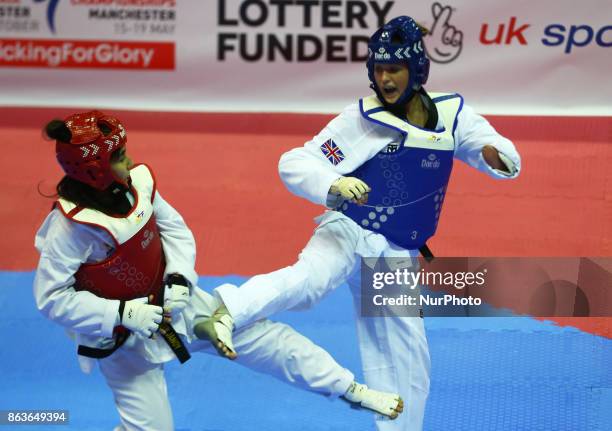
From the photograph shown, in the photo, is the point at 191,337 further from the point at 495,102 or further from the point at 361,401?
the point at 495,102

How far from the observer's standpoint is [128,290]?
4.36 m

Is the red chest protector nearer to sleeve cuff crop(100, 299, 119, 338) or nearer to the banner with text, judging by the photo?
sleeve cuff crop(100, 299, 119, 338)

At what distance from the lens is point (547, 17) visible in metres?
9.09

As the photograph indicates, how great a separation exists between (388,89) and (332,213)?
70 cm

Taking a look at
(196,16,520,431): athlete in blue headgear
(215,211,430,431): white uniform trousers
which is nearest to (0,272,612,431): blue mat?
(215,211,430,431): white uniform trousers

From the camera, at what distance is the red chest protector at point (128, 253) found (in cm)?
416

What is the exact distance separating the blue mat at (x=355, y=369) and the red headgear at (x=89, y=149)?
6.08 ft

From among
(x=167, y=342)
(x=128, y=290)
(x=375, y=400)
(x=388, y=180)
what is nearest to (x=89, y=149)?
(x=128, y=290)

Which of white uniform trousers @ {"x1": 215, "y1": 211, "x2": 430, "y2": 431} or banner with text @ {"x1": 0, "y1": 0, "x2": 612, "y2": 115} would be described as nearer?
white uniform trousers @ {"x1": 215, "y1": 211, "x2": 430, "y2": 431}

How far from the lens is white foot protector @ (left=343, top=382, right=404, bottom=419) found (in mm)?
4559

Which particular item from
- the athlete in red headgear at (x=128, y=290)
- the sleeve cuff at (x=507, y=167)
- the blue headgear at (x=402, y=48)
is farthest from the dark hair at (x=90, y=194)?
the sleeve cuff at (x=507, y=167)

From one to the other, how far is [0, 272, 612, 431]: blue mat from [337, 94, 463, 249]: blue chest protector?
1.23m

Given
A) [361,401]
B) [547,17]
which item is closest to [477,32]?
[547,17]

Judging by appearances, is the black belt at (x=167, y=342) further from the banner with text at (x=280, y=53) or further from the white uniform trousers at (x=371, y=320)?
the banner with text at (x=280, y=53)
